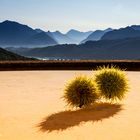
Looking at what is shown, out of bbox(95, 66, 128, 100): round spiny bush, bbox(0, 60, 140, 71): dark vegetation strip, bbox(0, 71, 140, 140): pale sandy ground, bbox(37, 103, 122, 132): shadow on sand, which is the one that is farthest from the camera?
bbox(0, 60, 140, 71): dark vegetation strip

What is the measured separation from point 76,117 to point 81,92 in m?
0.95

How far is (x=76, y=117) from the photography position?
9625 mm

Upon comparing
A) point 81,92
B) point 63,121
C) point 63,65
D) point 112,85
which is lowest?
point 63,121

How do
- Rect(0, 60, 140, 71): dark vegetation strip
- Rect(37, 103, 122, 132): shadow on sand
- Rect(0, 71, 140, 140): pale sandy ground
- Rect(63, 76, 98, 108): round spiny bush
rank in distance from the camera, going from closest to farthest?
Rect(0, 71, 140, 140): pale sandy ground → Rect(37, 103, 122, 132): shadow on sand → Rect(63, 76, 98, 108): round spiny bush → Rect(0, 60, 140, 71): dark vegetation strip

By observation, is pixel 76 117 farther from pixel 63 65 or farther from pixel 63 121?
pixel 63 65

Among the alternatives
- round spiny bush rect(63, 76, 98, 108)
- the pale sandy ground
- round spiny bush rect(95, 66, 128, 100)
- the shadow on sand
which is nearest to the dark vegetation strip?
the pale sandy ground

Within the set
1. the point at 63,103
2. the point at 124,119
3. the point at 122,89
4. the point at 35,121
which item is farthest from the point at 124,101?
the point at 35,121

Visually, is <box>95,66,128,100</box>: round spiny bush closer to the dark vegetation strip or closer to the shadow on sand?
the shadow on sand

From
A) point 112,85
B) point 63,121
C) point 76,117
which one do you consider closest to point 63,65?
point 112,85

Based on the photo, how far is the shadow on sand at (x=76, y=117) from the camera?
344 inches

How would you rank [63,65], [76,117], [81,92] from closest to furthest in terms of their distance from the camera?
[76,117]
[81,92]
[63,65]

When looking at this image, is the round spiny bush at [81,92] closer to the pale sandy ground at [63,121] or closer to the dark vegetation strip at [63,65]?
the pale sandy ground at [63,121]

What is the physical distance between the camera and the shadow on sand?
8.73m

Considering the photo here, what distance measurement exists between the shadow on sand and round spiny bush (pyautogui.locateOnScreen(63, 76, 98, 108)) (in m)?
0.27
